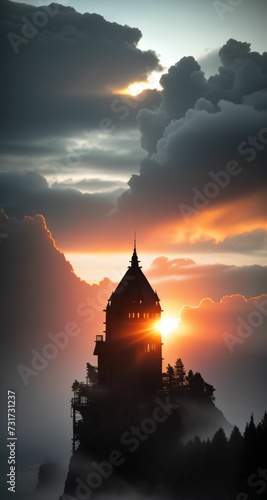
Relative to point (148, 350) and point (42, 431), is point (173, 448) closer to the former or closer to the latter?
point (148, 350)

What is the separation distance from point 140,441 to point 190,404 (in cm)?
1050

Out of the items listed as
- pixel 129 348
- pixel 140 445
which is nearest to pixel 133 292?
pixel 129 348

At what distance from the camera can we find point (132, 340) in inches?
5108

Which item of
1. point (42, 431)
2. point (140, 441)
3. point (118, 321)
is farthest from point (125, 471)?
point (42, 431)

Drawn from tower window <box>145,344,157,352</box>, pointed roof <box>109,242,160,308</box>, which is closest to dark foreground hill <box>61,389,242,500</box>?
tower window <box>145,344,157,352</box>

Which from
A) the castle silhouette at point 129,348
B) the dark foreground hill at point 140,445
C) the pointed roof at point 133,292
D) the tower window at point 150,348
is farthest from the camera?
the pointed roof at point 133,292

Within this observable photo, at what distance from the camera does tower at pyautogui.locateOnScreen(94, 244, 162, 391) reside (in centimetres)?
12888

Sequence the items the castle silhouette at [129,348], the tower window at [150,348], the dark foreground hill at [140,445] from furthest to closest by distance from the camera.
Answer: the tower window at [150,348], the castle silhouette at [129,348], the dark foreground hill at [140,445]

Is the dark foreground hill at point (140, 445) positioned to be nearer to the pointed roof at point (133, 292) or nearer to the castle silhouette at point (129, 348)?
the castle silhouette at point (129, 348)

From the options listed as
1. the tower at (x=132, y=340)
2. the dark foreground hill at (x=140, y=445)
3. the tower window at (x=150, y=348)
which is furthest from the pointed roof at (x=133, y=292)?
the dark foreground hill at (x=140, y=445)

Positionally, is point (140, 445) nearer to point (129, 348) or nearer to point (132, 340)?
point (129, 348)

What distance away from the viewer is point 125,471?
11938 cm

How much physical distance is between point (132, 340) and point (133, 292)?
6420mm

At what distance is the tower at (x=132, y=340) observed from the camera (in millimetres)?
128875
